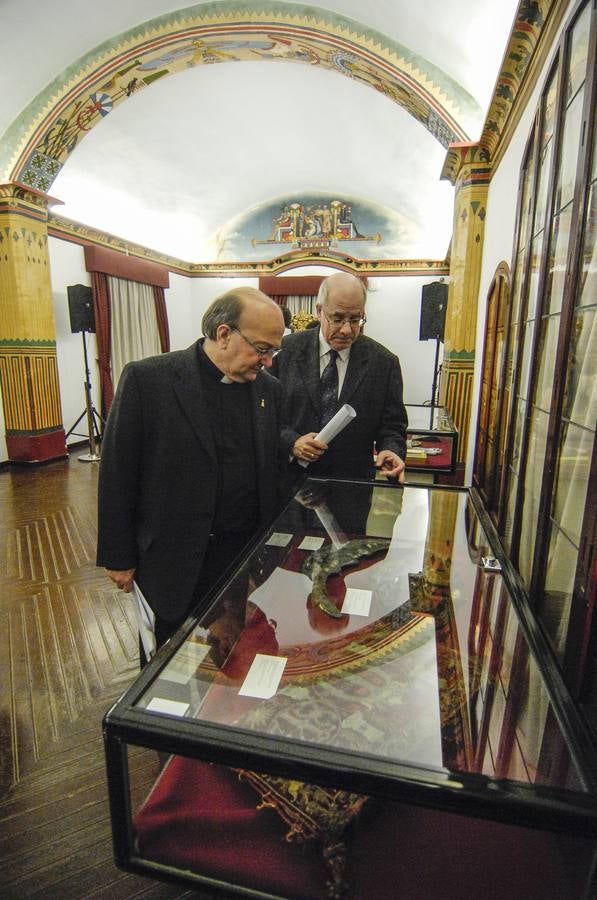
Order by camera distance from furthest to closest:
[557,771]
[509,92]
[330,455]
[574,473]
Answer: [509,92]
[330,455]
[574,473]
[557,771]

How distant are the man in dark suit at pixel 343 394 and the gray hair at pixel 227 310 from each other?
69cm

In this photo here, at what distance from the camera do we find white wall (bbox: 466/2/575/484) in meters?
3.31

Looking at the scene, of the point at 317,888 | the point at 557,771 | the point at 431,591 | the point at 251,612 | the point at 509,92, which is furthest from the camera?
the point at 509,92

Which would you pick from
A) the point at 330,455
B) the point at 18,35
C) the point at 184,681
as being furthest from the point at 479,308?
the point at 18,35

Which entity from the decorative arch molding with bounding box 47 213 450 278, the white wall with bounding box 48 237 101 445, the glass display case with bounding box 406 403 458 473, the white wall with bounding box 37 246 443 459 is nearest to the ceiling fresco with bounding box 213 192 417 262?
the decorative arch molding with bounding box 47 213 450 278

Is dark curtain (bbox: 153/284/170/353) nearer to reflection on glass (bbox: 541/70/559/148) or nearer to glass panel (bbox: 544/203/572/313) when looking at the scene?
reflection on glass (bbox: 541/70/559/148)

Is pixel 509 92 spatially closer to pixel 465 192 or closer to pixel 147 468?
pixel 465 192

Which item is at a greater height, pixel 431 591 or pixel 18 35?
pixel 18 35

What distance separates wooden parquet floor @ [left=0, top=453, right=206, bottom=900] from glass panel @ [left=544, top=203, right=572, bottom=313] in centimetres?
263

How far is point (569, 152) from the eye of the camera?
228 centimetres

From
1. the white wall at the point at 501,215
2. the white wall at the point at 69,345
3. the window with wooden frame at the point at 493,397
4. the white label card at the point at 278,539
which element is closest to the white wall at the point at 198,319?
the white wall at the point at 69,345

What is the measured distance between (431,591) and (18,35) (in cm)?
627

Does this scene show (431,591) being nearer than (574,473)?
Yes

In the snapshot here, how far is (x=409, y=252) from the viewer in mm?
9859
